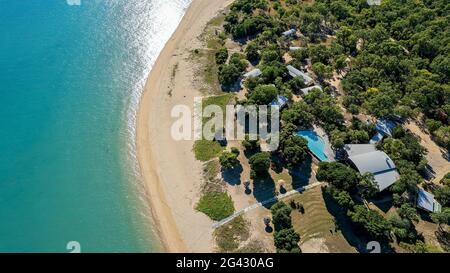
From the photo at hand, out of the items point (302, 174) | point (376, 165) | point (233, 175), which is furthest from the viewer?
point (302, 174)

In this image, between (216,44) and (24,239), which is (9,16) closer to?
(216,44)

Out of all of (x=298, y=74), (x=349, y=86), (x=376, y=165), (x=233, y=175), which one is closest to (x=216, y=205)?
(x=233, y=175)

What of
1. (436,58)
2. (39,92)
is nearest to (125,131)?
(39,92)

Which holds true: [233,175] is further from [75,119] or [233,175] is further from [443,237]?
[75,119]

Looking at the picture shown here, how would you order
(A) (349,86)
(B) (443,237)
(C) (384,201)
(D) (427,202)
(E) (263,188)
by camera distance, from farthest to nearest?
1. (A) (349,86)
2. (E) (263,188)
3. (C) (384,201)
4. (D) (427,202)
5. (B) (443,237)

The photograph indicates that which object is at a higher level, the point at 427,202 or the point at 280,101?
the point at 280,101

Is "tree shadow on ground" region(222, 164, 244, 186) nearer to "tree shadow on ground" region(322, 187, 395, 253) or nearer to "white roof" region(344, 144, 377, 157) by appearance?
"tree shadow on ground" region(322, 187, 395, 253)

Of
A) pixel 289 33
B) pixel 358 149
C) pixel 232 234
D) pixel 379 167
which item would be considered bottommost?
pixel 232 234

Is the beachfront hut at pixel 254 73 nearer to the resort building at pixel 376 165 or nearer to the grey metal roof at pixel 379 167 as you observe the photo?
the resort building at pixel 376 165
